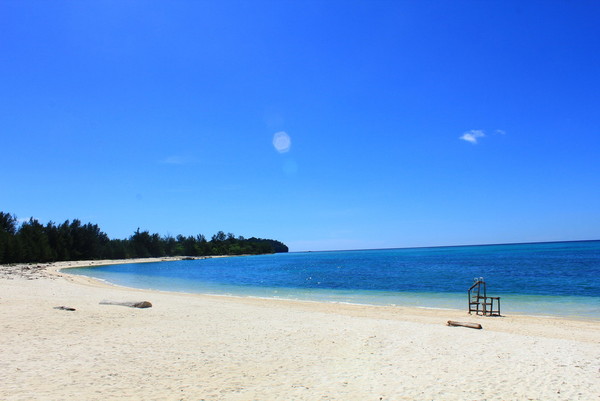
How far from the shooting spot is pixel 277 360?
9766 millimetres

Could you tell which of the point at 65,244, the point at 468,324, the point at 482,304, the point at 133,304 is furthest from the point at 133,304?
the point at 65,244

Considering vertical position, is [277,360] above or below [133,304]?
above

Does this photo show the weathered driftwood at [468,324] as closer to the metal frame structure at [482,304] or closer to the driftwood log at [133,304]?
the metal frame structure at [482,304]

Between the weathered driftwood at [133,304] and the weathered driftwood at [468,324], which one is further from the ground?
the weathered driftwood at [133,304]

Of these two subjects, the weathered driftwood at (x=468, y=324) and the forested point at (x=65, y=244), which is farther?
the forested point at (x=65, y=244)

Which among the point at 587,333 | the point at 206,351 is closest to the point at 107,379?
the point at 206,351

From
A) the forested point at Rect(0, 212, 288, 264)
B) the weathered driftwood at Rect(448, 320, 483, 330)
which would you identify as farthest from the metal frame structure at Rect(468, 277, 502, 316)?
the forested point at Rect(0, 212, 288, 264)

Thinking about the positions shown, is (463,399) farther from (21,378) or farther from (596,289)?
(596,289)

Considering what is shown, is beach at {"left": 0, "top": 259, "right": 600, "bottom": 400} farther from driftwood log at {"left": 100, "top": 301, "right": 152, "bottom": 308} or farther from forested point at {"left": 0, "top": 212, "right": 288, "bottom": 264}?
forested point at {"left": 0, "top": 212, "right": 288, "bottom": 264}

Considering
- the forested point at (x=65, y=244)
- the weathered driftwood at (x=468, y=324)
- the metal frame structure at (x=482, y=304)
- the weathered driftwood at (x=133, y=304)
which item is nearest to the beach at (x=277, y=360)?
the weathered driftwood at (x=468, y=324)

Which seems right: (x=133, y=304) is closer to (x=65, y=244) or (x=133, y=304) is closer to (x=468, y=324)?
(x=468, y=324)

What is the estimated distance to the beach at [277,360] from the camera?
7309 millimetres

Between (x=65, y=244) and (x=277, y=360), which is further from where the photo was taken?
(x=65, y=244)

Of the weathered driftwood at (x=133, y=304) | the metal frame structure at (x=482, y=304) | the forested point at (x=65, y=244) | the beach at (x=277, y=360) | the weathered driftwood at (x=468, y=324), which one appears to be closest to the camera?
the beach at (x=277, y=360)
